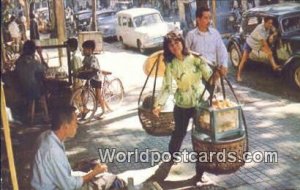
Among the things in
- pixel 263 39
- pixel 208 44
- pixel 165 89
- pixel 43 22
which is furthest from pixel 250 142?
pixel 43 22

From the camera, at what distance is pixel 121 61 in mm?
16359

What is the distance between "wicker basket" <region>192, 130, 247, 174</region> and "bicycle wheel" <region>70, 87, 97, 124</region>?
4.14m

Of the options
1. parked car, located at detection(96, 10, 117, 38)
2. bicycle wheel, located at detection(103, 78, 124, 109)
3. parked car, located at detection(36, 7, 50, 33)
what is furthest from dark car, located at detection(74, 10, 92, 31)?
bicycle wheel, located at detection(103, 78, 124, 109)

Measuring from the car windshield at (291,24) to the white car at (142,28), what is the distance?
287 inches

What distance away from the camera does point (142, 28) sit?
18891 millimetres

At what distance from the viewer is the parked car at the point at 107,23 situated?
948 inches

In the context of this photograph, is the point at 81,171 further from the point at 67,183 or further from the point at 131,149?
the point at 131,149

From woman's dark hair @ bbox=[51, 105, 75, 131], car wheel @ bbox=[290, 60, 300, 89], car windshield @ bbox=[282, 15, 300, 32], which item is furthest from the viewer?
car windshield @ bbox=[282, 15, 300, 32]

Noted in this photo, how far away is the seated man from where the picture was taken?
12.6ft

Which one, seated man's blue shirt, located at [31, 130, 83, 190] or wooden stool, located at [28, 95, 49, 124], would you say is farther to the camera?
wooden stool, located at [28, 95, 49, 124]

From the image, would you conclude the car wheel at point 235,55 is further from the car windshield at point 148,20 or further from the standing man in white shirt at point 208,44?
the standing man in white shirt at point 208,44

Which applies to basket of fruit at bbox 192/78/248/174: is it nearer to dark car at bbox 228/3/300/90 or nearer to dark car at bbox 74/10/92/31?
dark car at bbox 228/3/300/90

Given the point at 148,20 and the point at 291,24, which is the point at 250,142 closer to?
the point at 291,24

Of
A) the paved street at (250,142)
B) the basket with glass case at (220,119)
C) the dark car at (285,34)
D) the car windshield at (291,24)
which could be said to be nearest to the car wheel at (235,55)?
the dark car at (285,34)
